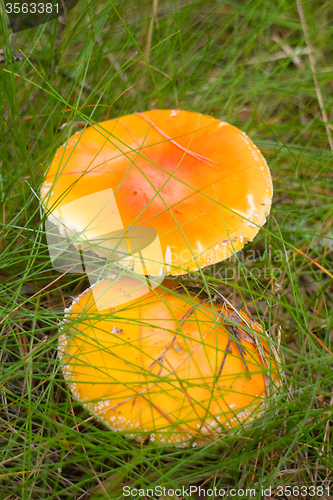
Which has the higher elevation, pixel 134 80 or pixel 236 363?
pixel 134 80

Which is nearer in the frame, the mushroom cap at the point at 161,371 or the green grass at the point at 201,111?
the mushroom cap at the point at 161,371

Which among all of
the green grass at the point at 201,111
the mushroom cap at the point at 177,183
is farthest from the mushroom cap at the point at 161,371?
the mushroom cap at the point at 177,183

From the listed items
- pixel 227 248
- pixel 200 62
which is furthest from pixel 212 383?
pixel 200 62

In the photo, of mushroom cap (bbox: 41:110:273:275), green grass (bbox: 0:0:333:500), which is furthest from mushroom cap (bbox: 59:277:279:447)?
mushroom cap (bbox: 41:110:273:275)

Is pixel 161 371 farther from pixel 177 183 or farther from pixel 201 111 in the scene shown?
pixel 201 111

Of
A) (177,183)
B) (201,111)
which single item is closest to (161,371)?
(177,183)

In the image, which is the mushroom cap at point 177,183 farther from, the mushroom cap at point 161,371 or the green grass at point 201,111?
the mushroom cap at point 161,371

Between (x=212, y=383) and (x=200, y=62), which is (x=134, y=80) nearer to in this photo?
(x=200, y=62)
